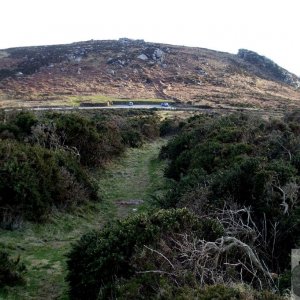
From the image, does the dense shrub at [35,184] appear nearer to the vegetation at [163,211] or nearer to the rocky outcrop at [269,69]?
the vegetation at [163,211]

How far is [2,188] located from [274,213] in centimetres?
693

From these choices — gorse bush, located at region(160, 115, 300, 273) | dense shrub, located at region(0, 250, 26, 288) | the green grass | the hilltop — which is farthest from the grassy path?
the hilltop

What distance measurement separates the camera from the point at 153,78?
8775 cm

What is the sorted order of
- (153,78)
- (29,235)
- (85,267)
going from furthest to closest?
(153,78)
(29,235)
(85,267)

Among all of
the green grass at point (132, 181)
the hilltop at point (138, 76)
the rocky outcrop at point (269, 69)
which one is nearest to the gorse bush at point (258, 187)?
the green grass at point (132, 181)

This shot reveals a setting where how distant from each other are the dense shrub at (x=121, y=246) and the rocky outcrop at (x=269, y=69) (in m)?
103

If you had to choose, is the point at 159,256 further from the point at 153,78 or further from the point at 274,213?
the point at 153,78

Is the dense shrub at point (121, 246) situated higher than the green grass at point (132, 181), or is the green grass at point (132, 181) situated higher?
the dense shrub at point (121, 246)

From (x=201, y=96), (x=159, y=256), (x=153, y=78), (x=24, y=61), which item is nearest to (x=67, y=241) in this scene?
(x=159, y=256)

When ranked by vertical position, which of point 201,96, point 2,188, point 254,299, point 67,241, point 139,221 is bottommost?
point 201,96

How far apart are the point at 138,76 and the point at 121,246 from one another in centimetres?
8262

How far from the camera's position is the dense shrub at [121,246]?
7117 millimetres

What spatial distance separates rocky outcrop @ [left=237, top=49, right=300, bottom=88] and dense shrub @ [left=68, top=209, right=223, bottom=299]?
103 metres

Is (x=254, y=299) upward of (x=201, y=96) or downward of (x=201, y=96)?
upward
